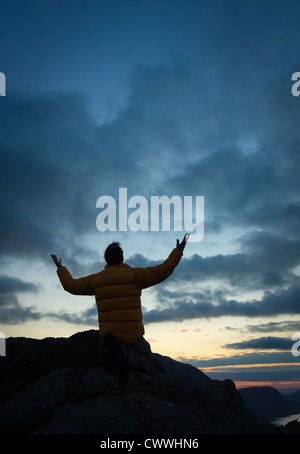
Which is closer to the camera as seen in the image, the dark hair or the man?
the man

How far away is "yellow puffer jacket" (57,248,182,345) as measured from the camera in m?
9.58

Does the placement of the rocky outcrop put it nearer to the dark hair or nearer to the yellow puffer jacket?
the yellow puffer jacket

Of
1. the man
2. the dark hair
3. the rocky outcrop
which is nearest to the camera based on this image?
the rocky outcrop

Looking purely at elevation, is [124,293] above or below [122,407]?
above

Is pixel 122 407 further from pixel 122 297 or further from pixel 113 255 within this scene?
pixel 113 255

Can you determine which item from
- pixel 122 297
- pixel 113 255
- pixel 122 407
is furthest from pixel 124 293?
pixel 122 407

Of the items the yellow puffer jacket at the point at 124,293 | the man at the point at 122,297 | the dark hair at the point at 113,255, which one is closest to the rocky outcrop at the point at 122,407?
the man at the point at 122,297

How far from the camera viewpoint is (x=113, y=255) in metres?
10.0

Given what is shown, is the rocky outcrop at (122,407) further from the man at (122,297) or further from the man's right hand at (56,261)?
the man's right hand at (56,261)

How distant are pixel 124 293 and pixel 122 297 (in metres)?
0.12

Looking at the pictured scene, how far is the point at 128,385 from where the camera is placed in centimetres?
988

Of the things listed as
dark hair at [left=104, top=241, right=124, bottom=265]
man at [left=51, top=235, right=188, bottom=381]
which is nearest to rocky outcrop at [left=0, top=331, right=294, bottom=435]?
man at [left=51, top=235, right=188, bottom=381]

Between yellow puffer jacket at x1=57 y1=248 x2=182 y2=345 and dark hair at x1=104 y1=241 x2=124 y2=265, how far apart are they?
9.0 inches

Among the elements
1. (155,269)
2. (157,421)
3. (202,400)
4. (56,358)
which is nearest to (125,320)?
(155,269)
